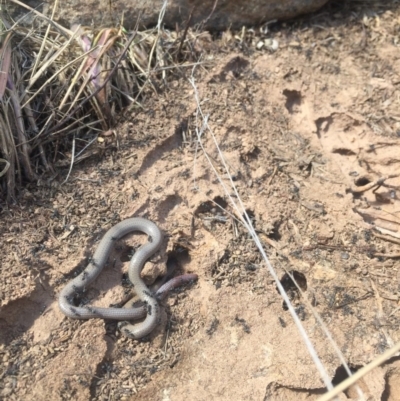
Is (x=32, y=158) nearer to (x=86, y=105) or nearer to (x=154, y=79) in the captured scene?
(x=86, y=105)

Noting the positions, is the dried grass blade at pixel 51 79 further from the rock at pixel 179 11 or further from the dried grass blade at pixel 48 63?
the rock at pixel 179 11

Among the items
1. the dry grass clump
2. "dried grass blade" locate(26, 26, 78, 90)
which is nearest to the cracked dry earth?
the dry grass clump

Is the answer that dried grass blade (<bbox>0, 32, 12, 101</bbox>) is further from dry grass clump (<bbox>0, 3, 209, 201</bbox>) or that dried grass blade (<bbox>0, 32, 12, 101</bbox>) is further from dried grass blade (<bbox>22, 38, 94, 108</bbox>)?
dried grass blade (<bbox>22, 38, 94, 108</bbox>)

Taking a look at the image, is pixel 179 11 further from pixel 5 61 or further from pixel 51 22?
pixel 5 61

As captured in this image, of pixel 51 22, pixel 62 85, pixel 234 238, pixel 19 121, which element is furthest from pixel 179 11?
pixel 234 238

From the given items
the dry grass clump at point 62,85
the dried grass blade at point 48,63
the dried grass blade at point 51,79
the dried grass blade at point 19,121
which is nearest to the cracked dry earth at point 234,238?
the dry grass clump at point 62,85
